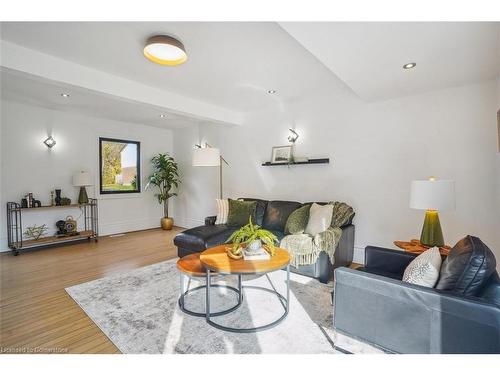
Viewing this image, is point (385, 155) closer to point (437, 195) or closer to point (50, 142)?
point (437, 195)

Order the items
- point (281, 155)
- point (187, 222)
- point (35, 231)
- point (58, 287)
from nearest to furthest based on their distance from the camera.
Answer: point (58, 287) → point (281, 155) → point (35, 231) → point (187, 222)

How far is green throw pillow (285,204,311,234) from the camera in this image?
3.47 m

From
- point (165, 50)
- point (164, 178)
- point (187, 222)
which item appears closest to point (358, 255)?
point (165, 50)

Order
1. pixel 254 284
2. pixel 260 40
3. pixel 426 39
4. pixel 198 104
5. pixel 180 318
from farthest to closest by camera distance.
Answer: pixel 198 104
pixel 254 284
pixel 260 40
pixel 180 318
pixel 426 39

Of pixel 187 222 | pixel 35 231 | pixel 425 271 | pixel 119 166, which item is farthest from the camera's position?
pixel 187 222

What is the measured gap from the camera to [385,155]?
354cm

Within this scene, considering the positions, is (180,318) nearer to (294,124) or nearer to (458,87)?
(294,124)

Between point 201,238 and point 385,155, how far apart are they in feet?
9.04

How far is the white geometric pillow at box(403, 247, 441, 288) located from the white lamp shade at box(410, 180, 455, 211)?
0.67 metres

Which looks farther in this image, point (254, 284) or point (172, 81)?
point (172, 81)

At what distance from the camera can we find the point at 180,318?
2211 mm

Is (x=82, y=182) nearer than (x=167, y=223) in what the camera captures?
Yes
